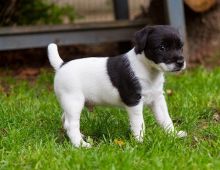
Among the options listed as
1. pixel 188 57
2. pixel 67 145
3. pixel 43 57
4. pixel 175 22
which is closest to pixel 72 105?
pixel 67 145

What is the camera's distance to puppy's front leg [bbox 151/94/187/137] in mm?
4578

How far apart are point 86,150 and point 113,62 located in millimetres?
795

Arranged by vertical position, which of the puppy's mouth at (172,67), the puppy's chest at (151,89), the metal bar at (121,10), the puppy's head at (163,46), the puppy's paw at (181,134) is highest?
the puppy's head at (163,46)

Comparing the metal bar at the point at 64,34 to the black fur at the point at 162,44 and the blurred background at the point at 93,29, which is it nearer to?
the blurred background at the point at 93,29

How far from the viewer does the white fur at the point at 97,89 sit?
4395 millimetres

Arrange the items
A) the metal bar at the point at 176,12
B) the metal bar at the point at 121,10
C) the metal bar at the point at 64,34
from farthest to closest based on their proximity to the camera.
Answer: the metal bar at the point at 121,10 → the metal bar at the point at 64,34 → the metal bar at the point at 176,12

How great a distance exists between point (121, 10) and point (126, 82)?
16.2 ft

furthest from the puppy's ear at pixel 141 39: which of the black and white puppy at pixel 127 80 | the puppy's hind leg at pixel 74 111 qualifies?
the puppy's hind leg at pixel 74 111

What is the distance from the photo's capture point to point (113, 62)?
4508 mm

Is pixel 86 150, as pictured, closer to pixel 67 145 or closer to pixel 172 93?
pixel 67 145

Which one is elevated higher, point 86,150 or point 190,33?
point 86,150

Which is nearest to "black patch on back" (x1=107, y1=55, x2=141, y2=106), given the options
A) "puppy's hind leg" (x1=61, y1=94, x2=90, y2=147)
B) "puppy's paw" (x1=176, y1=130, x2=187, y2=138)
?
"puppy's hind leg" (x1=61, y1=94, x2=90, y2=147)

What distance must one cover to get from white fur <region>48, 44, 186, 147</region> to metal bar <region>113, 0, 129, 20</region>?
4.62 m

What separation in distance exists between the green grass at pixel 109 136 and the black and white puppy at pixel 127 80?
199 mm
